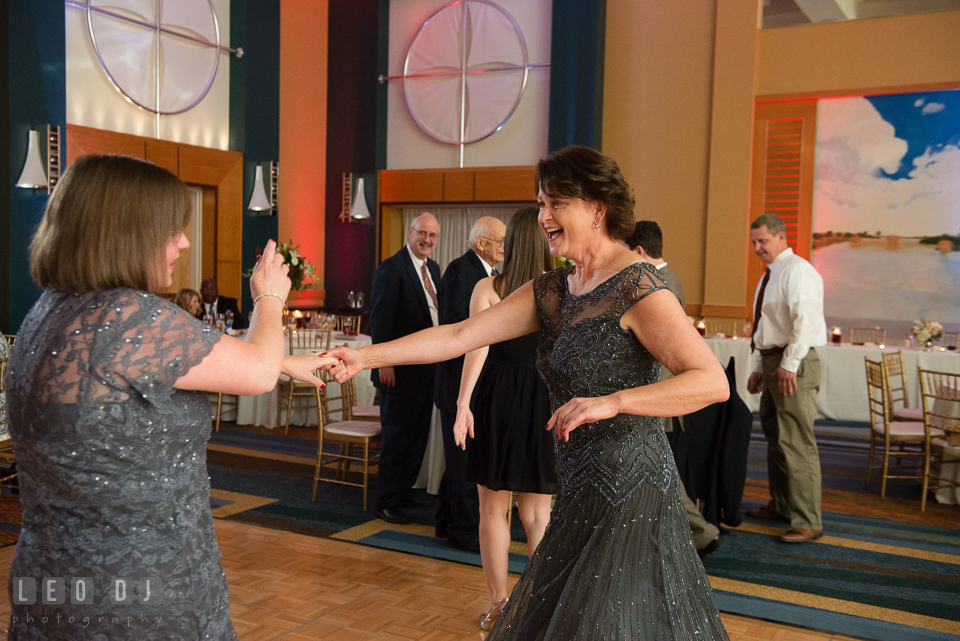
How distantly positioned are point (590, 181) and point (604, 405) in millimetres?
634

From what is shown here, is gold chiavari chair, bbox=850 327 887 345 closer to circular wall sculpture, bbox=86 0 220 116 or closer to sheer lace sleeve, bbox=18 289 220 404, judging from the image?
circular wall sculpture, bbox=86 0 220 116

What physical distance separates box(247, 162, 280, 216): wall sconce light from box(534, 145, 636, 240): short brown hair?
9035 millimetres

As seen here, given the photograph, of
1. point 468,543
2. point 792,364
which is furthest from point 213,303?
point 792,364

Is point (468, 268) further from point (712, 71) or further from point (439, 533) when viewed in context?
point (712, 71)

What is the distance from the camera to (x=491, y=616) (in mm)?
3207

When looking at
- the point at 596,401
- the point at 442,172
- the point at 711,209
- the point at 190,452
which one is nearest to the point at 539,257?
the point at 596,401

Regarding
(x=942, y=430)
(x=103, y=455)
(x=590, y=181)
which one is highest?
(x=590, y=181)

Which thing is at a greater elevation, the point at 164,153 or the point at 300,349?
the point at 164,153

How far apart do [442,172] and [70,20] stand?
475cm

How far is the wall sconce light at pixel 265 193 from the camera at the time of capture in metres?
10.5

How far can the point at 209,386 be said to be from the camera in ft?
4.72

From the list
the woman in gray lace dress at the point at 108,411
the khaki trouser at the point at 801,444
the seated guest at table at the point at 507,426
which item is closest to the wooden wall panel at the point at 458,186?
the khaki trouser at the point at 801,444

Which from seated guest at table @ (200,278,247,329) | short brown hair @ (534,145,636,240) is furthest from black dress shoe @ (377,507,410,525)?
seated guest at table @ (200,278,247,329)

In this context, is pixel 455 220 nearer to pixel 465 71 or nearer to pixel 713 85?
pixel 465 71
